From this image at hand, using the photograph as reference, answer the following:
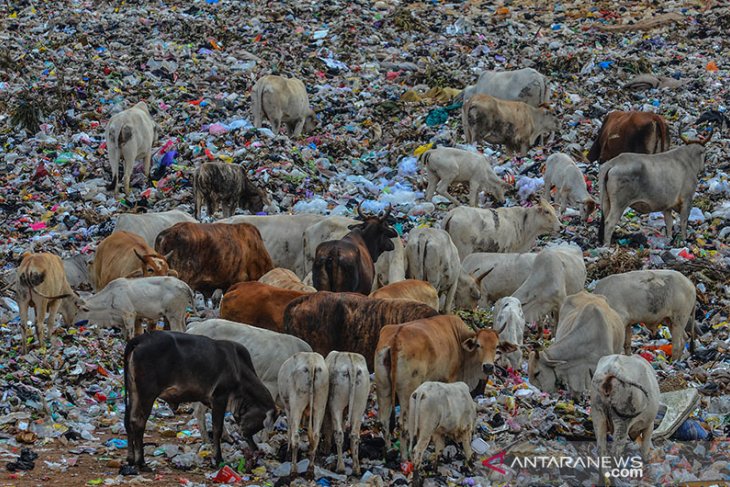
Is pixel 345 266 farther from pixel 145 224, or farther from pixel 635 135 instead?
pixel 635 135

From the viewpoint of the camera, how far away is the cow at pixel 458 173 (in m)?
16.5

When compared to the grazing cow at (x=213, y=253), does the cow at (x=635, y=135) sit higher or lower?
higher

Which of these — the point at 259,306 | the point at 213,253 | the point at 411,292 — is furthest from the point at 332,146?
the point at 259,306

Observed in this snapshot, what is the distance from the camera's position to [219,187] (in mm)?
15820

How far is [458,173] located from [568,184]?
1561 mm

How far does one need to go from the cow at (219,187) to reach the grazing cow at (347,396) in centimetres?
734

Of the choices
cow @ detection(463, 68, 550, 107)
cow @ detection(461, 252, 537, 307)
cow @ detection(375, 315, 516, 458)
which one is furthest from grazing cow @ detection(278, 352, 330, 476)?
cow @ detection(463, 68, 550, 107)

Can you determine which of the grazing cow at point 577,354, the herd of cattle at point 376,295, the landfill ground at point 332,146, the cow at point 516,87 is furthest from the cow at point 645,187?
the cow at point 516,87

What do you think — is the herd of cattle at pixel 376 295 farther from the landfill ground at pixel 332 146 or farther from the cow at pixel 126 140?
the landfill ground at pixel 332 146

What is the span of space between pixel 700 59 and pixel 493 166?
7.01 m

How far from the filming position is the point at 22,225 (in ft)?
51.4

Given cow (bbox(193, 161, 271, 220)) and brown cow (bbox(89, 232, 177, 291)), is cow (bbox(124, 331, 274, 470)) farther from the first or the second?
cow (bbox(193, 161, 271, 220))

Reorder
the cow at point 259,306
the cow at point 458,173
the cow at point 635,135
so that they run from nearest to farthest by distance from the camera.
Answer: the cow at point 259,306
the cow at point 458,173
the cow at point 635,135

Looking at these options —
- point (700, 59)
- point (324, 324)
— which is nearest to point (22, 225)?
point (324, 324)
